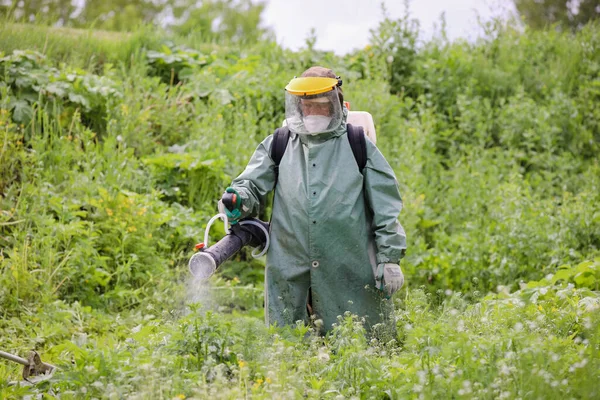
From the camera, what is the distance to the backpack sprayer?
3.57m

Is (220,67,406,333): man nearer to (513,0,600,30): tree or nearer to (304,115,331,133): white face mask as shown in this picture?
(304,115,331,133): white face mask

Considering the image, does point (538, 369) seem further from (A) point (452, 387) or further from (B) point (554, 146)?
(B) point (554, 146)

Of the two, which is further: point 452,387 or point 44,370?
point 44,370

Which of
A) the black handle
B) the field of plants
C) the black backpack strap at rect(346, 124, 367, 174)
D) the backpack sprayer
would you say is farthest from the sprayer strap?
the field of plants

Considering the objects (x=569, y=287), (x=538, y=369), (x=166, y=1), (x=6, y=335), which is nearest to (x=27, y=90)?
(x=6, y=335)

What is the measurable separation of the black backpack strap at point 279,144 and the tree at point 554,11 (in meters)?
13.5

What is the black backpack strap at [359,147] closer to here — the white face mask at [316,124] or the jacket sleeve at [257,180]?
the white face mask at [316,124]

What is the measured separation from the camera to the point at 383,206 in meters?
4.02

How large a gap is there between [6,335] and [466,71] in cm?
652

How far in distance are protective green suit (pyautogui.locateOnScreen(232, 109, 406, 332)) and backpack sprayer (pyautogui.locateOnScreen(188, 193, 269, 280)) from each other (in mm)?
74

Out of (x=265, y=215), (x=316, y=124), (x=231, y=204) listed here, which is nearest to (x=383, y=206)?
(x=316, y=124)

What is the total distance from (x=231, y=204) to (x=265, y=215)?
277 centimetres

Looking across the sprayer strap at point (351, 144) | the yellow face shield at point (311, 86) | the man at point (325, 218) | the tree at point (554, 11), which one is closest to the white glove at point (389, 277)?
the man at point (325, 218)

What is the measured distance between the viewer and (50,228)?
17.9ft
